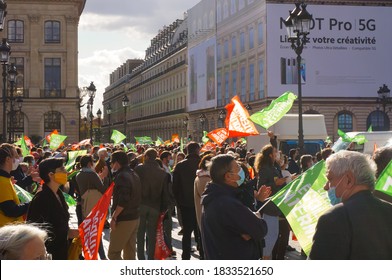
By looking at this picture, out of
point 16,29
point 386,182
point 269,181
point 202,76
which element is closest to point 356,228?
point 386,182

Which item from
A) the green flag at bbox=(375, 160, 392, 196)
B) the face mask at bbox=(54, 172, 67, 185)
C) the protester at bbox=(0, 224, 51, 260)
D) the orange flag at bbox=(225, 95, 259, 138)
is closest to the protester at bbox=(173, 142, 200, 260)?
the face mask at bbox=(54, 172, 67, 185)

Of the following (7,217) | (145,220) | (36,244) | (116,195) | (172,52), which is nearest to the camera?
(36,244)

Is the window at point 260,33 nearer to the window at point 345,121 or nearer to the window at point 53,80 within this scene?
the window at point 345,121

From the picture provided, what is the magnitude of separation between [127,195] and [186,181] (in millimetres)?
1759

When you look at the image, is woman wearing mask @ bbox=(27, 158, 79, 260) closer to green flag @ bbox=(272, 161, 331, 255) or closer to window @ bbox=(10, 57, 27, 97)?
green flag @ bbox=(272, 161, 331, 255)

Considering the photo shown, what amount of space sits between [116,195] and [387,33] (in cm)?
5389

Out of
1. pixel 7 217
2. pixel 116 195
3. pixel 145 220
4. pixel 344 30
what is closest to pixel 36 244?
pixel 7 217

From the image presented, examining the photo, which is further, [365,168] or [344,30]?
[344,30]

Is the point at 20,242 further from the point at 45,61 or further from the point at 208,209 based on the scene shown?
the point at 45,61

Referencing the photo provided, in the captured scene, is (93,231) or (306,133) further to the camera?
(306,133)

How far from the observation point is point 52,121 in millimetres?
58156

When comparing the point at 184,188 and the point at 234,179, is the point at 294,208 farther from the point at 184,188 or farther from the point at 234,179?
the point at 184,188

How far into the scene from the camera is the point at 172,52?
3713 inches

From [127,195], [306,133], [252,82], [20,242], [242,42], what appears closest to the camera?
[20,242]
